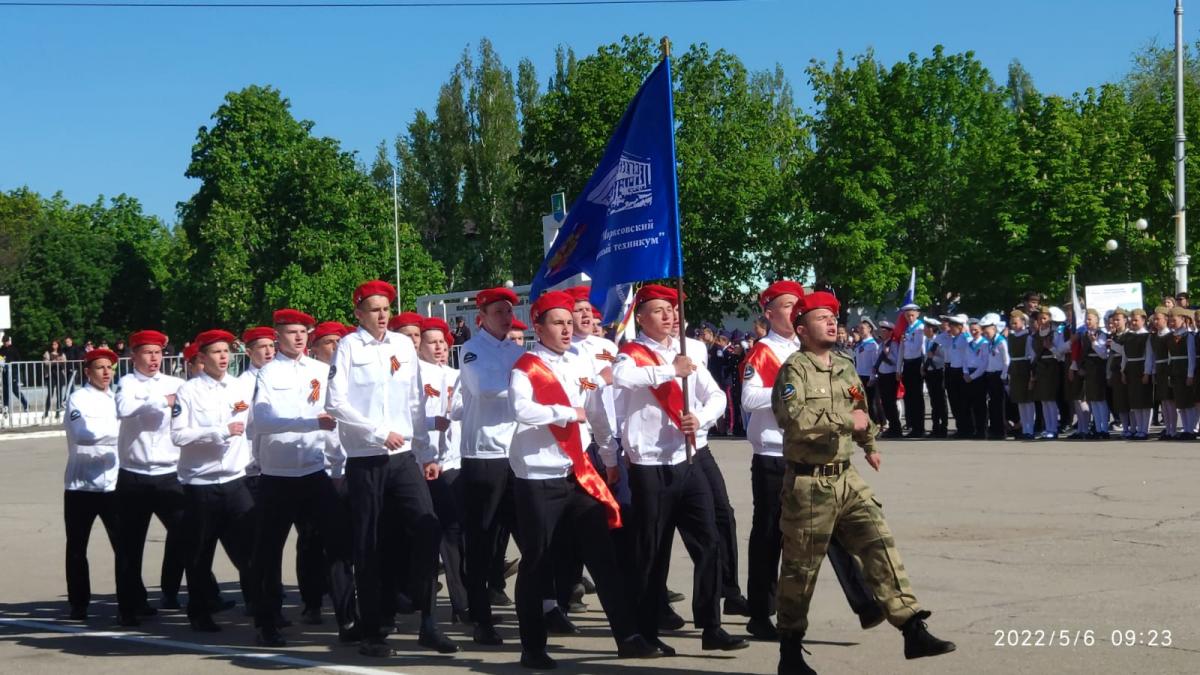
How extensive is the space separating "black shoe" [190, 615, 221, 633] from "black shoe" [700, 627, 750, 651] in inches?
136

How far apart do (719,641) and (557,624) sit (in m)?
1.34

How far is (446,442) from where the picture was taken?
34.6 feet

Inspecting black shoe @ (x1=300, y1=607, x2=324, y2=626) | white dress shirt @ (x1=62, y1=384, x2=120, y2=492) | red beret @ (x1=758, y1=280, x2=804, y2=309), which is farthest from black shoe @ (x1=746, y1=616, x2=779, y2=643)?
white dress shirt @ (x1=62, y1=384, x2=120, y2=492)

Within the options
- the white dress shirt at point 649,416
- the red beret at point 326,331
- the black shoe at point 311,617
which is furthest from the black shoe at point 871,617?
the red beret at point 326,331

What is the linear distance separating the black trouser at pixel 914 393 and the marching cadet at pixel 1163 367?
421 cm

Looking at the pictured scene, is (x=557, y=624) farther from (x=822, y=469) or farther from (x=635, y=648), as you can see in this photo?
(x=822, y=469)

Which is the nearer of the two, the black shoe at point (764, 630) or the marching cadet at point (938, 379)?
the black shoe at point (764, 630)

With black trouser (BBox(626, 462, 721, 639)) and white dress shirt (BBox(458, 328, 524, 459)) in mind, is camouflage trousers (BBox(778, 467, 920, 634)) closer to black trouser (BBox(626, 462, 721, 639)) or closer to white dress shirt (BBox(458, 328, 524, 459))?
black trouser (BBox(626, 462, 721, 639))

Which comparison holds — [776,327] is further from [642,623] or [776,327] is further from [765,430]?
[642,623]

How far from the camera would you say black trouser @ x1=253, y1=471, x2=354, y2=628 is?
9203 millimetres

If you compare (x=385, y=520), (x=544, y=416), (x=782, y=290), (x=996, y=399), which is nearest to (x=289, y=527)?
(x=385, y=520)

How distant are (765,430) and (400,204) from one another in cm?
7663

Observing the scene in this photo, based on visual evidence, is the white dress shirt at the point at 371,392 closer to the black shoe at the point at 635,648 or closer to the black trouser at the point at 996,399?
the black shoe at the point at 635,648

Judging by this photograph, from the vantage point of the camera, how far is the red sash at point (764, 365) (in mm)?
8562
